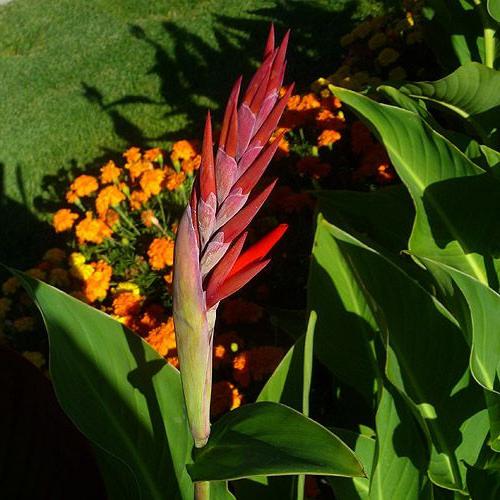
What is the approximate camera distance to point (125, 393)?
3.98 ft

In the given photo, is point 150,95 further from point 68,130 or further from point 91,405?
point 91,405

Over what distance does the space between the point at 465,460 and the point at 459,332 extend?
9.3 inches

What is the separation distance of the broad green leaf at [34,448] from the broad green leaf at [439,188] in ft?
2.28

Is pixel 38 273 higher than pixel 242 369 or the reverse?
higher

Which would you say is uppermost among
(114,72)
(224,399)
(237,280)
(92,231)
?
(237,280)

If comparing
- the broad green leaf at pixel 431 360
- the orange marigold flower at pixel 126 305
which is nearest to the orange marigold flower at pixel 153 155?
the orange marigold flower at pixel 126 305

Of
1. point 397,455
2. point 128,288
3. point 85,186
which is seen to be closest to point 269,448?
point 397,455

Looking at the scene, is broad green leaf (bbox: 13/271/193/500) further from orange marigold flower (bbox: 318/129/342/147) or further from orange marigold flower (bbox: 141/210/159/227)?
orange marigold flower (bbox: 318/129/342/147)

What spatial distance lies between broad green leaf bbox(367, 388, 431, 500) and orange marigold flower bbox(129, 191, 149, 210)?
1288mm

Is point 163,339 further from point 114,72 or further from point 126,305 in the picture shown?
point 114,72

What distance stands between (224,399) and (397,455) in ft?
1.81

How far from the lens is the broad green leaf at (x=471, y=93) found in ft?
5.35

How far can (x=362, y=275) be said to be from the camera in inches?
56.4

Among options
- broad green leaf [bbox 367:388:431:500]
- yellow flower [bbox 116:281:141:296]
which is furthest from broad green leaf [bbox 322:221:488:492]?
yellow flower [bbox 116:281:141:296]
